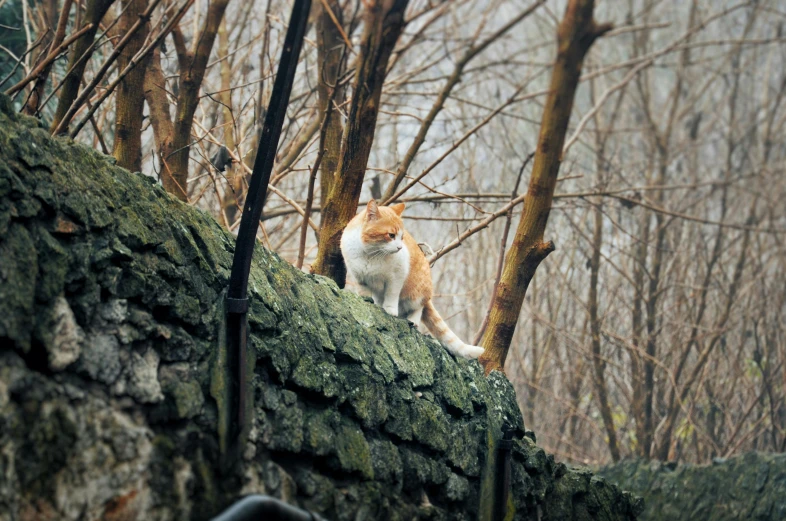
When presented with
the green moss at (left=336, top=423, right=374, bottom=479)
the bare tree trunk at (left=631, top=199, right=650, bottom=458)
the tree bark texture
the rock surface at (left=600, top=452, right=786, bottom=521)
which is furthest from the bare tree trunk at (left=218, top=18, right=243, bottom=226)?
the bare tree trunk at (left=631, top=199, right=650, bottom=458)

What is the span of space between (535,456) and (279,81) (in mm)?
1785

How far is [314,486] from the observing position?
6.03 feet

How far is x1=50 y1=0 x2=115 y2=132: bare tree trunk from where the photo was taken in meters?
2.33

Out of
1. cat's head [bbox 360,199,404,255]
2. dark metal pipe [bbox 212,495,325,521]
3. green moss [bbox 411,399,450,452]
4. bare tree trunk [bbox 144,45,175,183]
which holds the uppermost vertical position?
bare tree trunk [bbox 144,45,175,183]

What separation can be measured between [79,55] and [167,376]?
1346 millimetres

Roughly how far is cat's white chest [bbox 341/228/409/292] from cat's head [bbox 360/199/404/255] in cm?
3

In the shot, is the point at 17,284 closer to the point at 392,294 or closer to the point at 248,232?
the point at 248,232

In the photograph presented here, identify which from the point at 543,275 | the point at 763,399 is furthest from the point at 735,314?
the point at 543,275

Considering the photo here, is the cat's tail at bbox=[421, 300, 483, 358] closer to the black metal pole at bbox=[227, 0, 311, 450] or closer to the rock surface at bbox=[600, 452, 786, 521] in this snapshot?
the black metal pole at bbox=[227, 0, 311, 450]

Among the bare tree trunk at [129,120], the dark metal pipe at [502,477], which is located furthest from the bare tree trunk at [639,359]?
the bare tree trunk at [129,120]

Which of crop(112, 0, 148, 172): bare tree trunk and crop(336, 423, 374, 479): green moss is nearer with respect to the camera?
crop(336, 423, 374, 479): green moss

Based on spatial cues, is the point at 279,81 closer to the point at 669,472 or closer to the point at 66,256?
the point at 66,256

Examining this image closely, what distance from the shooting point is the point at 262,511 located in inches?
58.0

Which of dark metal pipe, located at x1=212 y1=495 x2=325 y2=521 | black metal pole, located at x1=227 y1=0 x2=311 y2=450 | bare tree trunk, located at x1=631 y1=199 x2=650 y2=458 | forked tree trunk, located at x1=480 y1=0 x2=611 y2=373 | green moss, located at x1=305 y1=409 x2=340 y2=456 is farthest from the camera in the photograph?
bare tree trunk, located at x1=631 y1=199 x2=650 y2=458
